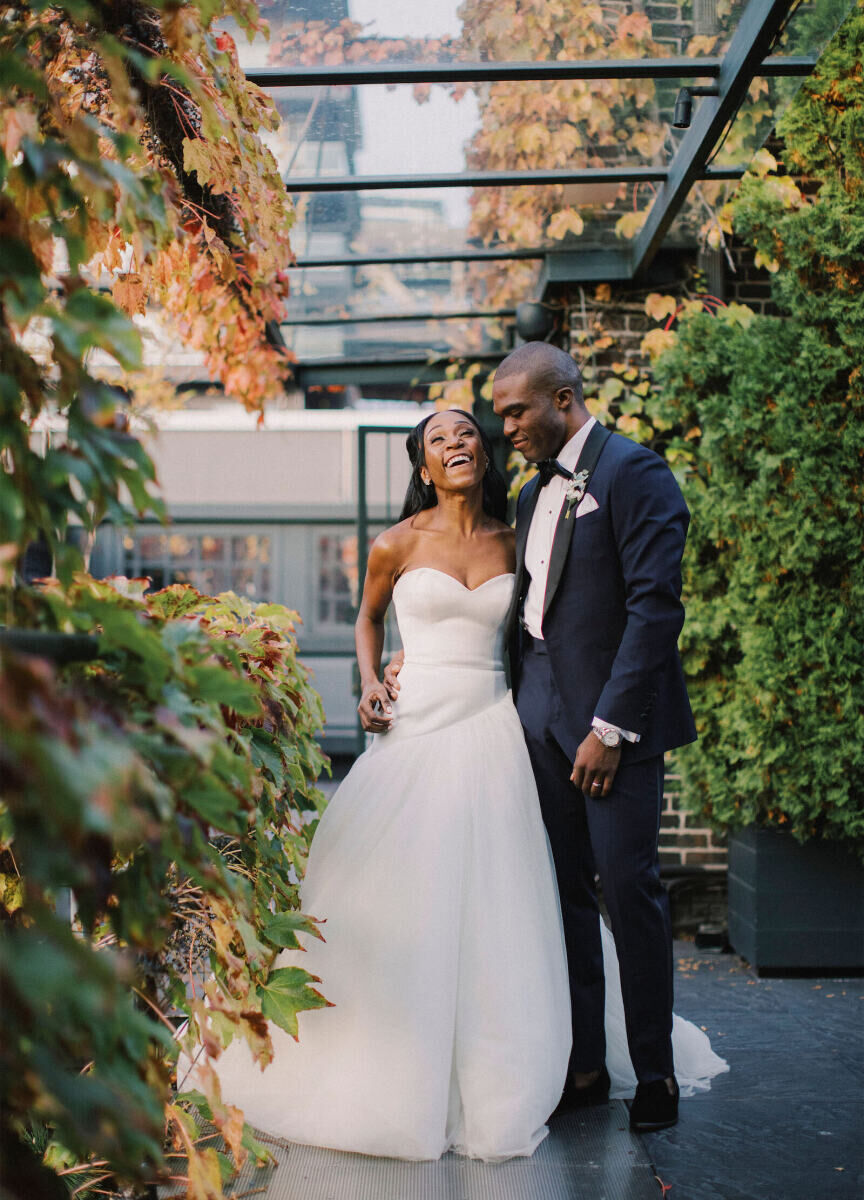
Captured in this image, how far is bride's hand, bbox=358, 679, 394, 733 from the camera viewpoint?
9.62 feet

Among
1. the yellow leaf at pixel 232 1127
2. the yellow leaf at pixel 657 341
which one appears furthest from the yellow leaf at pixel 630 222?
the yellow leaf at pixel 232 1127

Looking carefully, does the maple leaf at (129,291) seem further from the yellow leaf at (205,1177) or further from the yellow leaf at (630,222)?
the yellow leaf at (630,222)

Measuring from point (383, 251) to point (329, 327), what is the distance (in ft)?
4.19

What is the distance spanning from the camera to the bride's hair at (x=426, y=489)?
3.22m

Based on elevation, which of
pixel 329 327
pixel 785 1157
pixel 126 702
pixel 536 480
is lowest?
pixel 785 1157

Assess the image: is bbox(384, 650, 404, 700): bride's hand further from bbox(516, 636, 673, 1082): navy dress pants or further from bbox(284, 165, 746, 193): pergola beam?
bbox(284, 165, 746, 193): pergola beam

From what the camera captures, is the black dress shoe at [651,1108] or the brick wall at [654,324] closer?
the black dress shoe at [651,1108]

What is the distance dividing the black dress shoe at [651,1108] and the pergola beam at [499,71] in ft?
9.97

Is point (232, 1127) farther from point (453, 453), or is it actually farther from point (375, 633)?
point (453, 453)

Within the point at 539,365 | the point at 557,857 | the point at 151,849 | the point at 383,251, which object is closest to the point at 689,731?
the point at 557,857

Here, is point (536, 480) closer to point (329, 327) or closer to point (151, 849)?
point (151, 849)

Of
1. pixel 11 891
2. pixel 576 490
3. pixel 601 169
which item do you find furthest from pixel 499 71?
pixel 11 891

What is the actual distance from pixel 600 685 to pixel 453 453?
83cm

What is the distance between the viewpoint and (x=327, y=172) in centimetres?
443
